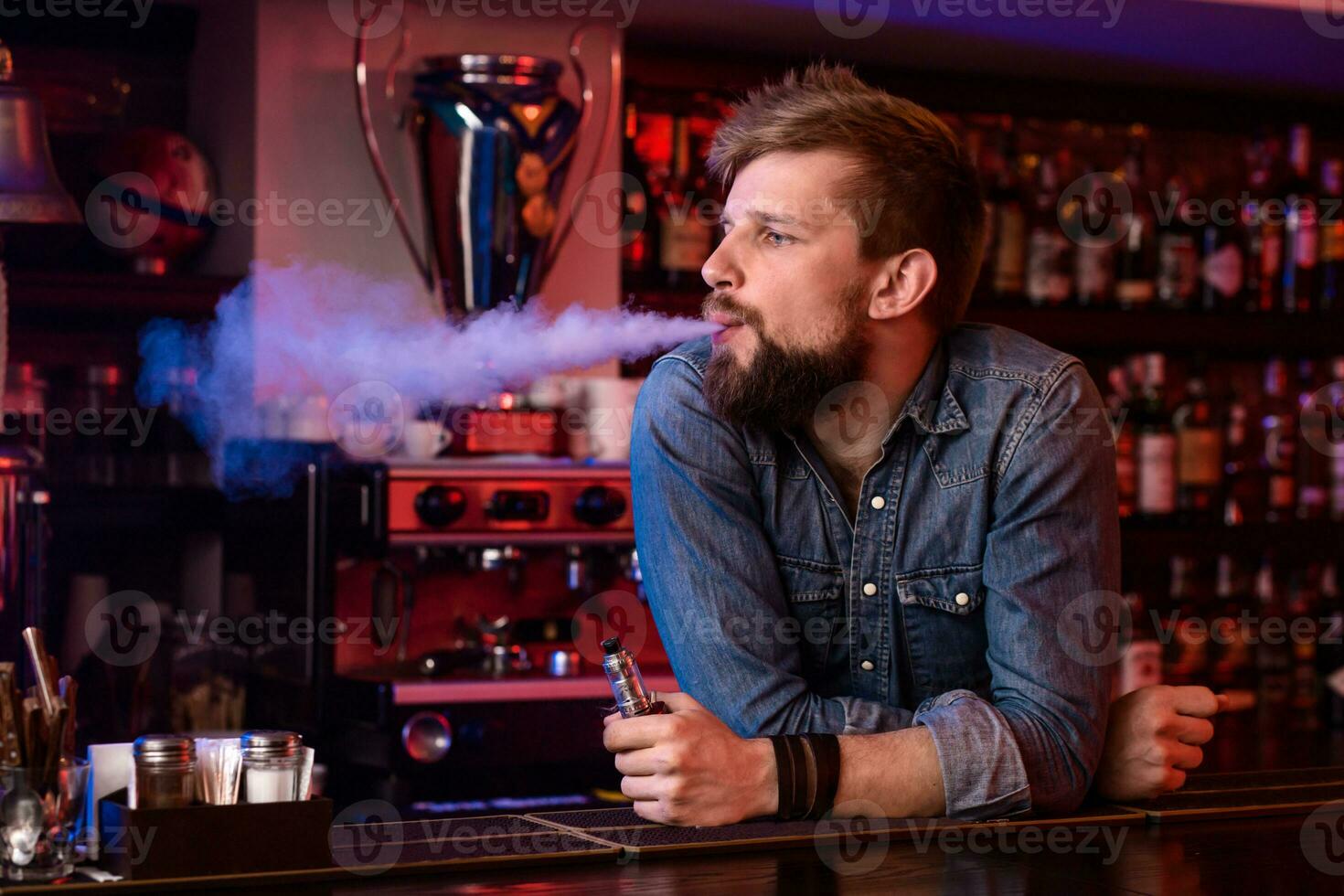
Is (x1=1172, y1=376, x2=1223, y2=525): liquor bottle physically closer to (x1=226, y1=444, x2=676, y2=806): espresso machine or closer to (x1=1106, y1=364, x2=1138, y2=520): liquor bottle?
(x1=1106, y1=364, x2=1138, y2=520): liquor bottle

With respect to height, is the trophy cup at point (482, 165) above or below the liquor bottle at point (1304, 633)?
above

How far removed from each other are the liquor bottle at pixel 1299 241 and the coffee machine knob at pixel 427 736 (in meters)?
2.12

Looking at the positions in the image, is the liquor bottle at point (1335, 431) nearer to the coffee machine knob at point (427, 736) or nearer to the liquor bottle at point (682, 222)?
the liquor bottle at point (682, 222)

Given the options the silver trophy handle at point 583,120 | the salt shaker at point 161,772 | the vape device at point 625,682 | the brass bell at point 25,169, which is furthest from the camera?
the silver trophy handle at point 583,120

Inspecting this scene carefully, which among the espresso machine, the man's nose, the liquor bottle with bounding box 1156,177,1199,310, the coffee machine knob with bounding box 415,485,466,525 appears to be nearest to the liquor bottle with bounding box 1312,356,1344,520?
the liquor bottle with bounding box 1156,177,1199,310

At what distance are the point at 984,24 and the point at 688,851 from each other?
214 centimetres

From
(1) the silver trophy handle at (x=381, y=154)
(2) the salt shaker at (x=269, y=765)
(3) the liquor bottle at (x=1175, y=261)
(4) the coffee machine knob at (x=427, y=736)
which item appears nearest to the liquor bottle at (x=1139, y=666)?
(3) the liquor bottle at (x=1175, y=261)

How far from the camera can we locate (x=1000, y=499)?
146 centimetres

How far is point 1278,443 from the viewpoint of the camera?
11.6 ft

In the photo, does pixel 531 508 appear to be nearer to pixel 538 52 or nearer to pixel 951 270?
pixel 538 52

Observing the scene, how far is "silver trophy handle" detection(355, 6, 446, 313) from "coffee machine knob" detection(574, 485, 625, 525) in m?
0.40

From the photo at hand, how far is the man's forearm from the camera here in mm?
1253

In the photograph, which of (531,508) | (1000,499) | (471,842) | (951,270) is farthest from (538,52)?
(471,842)

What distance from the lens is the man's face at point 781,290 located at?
58.1 inches
